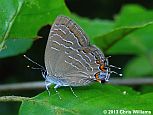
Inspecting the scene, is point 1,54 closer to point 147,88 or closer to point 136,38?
point 147,88

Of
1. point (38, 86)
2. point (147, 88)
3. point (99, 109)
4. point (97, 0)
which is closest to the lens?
point (99, 109)

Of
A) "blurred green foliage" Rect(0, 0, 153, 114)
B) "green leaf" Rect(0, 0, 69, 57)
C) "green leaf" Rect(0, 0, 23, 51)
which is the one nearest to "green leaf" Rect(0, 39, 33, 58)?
"blurred green foliage" Rect(0, 0, 153, 114)

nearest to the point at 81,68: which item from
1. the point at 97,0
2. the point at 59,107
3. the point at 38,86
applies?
the point at 38,86

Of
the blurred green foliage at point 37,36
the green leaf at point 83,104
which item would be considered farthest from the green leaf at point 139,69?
the green leaf at point 83,104

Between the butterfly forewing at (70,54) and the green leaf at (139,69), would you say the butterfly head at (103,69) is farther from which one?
the green leaf at (139,69)

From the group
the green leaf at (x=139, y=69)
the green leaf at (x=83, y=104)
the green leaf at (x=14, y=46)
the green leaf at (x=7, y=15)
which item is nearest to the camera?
the green leaf at (x=83, y=104)

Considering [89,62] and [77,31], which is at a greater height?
[77,31]

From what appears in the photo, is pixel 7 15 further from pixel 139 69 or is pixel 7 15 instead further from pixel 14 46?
pixel 139 69
